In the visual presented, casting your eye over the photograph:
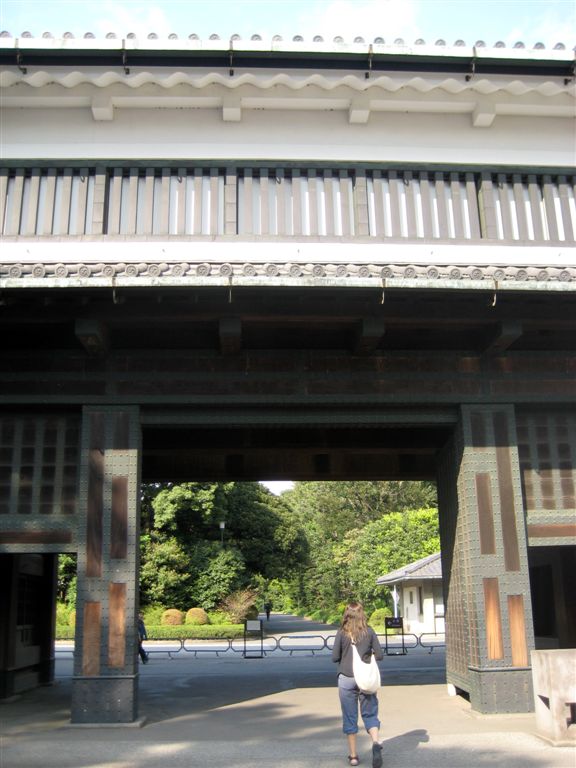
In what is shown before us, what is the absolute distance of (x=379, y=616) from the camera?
4116cm

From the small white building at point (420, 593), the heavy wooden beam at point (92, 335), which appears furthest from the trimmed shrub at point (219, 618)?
the heavy wooden beam at point (92, 335)

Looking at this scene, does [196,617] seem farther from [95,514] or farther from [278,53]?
→ [278,53]

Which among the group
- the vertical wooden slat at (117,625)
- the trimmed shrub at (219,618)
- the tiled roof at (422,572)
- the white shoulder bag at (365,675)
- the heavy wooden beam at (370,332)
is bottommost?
the trimmed shrub at (219,618)

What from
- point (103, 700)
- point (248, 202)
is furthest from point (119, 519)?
point (248, 202)

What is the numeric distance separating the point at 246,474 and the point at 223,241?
5.39 meters

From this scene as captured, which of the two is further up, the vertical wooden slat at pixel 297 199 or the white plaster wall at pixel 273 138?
the white plaster wall at pixel 273 138

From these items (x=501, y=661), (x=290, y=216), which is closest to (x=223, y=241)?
(x=290, y=216)

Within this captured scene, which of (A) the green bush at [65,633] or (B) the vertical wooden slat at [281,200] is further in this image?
(A) the green bush at [65,633]

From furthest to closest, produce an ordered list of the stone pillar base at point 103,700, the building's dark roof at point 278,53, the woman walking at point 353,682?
the building's dark roof at point 278,53 → the stone pillar base at point 103,700 → the woman walking at point 353,682

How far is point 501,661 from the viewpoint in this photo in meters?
10.3

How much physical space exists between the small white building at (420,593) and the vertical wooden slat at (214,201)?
26604 mm

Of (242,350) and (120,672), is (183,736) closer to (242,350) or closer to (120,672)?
(120,672)

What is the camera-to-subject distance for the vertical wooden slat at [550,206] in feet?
38.1

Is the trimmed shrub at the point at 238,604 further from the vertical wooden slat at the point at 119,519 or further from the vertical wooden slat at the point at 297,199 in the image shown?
the vertical wooden slat at the point at 297,199
